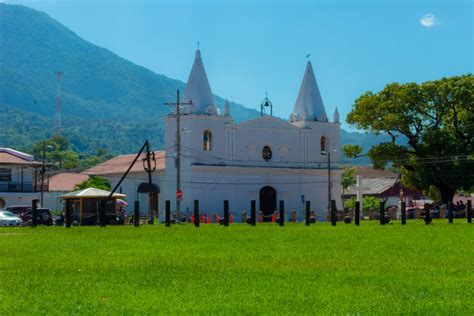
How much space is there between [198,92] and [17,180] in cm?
1617

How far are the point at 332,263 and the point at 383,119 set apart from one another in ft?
151

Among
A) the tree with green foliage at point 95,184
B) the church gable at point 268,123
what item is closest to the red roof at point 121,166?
the tree with green foliage at point 95,184

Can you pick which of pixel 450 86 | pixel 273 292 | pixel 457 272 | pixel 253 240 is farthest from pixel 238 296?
pixel 450 86

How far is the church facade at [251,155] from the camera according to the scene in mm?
67938

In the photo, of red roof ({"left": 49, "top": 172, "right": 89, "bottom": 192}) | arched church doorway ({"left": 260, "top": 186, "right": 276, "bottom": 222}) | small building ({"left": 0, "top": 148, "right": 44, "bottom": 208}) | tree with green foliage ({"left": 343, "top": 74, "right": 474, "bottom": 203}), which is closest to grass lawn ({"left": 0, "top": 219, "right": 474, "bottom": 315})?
tree with green foliage ({"left": 343, "top": 74, "right": 474, "bottom": 203})

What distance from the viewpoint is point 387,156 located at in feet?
206

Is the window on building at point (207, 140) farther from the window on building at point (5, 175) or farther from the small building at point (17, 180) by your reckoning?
the window on building at point (5, 175)

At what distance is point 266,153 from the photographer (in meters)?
72.8

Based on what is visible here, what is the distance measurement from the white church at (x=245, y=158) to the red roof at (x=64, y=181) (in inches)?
526

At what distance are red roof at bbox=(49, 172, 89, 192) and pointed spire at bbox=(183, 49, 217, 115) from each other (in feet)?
79.7

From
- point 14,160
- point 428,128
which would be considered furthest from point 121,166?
point 428,128

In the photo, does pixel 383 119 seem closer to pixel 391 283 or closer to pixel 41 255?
pixel 41 255

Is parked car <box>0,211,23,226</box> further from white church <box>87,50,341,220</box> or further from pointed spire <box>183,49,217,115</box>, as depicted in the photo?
pointed spire <box>183,49,217,115</box>

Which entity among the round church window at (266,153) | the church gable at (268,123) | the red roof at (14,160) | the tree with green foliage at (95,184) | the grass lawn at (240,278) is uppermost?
the church gable at (268,123)
